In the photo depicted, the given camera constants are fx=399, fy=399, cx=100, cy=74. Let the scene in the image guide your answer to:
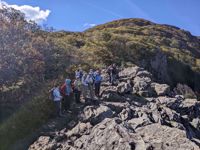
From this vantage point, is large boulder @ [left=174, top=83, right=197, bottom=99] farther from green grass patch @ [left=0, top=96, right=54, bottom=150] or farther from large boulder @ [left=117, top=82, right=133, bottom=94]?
green grass patch @ [left=0, top=96, right=54, bottom=150]

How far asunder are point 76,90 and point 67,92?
71.2 inches

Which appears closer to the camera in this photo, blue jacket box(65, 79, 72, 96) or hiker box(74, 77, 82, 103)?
blue jacket box(65, 79, 72, 96)

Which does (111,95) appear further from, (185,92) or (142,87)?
(185,92)

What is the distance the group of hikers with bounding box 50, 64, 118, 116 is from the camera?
24.4 meters

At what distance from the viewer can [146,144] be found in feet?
57.9

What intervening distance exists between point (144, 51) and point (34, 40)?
28.9 metres

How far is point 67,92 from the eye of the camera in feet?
81.0

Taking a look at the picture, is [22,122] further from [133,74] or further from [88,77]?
[133,74]

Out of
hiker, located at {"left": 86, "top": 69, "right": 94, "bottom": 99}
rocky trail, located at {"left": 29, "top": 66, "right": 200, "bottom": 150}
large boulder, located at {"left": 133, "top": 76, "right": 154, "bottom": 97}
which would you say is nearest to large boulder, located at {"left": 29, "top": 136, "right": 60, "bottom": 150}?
rocky trail, located at {"left": 29, "top": 66, "right": 200, "bottom": 150}

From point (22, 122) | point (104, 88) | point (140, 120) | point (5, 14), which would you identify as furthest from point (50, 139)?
point (5, 14)

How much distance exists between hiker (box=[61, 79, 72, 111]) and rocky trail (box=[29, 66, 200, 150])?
31.2 inches

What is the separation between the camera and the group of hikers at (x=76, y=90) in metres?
24.4

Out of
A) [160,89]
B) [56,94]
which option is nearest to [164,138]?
[56,94]

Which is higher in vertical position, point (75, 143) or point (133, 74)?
point (133, 74)
